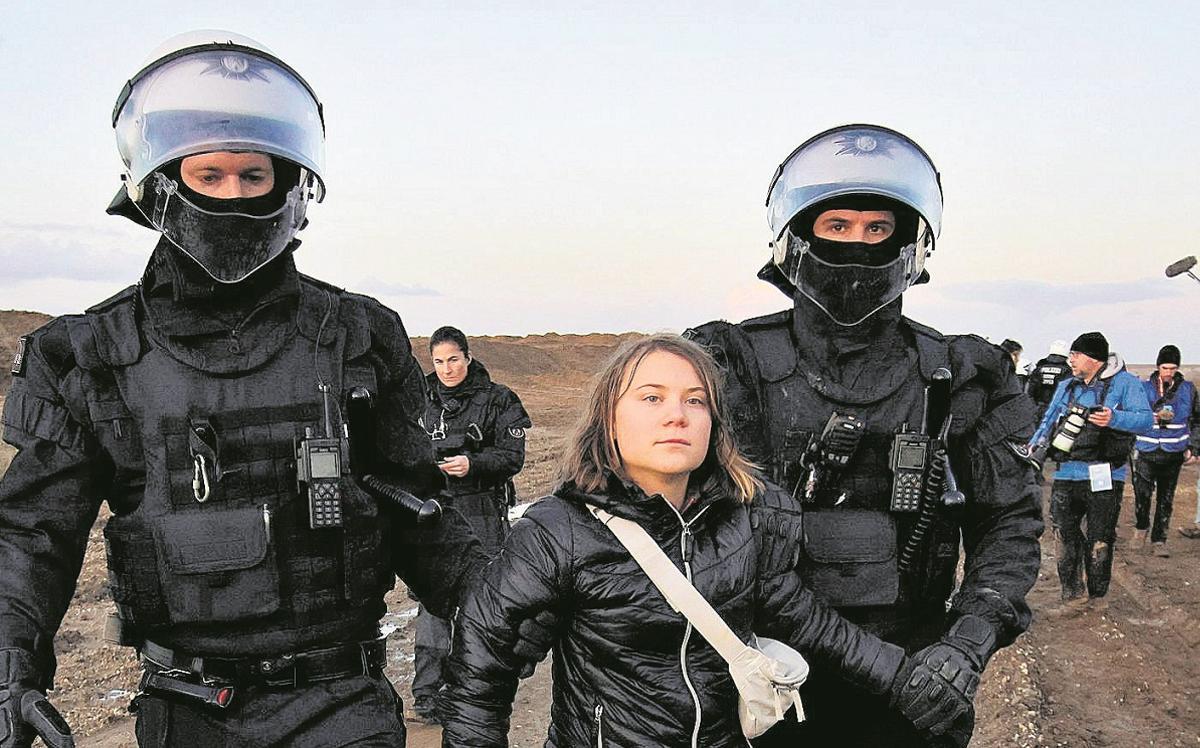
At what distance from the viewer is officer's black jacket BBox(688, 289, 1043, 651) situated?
9.54 feet

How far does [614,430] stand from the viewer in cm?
255

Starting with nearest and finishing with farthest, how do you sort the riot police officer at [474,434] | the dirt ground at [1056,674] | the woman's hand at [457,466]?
the dirt ground at [1056,674]
the woman's hand at [457,466]
the riot police officer at [474,434]

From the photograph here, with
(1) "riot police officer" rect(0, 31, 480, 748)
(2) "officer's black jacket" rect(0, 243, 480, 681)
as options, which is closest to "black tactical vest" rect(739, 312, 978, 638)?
(2) "officer's black jacket" rect(0, 243, 480, 681)

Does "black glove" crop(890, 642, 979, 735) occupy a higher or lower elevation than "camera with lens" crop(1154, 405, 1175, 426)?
lower

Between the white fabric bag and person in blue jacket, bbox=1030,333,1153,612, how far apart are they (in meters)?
6.44

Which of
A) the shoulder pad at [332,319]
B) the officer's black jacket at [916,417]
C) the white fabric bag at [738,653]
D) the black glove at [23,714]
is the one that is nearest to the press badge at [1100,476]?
the officer's black jacket at [916,417]

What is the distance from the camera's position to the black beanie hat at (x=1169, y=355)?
10703 mm

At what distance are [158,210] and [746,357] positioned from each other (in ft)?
5.61

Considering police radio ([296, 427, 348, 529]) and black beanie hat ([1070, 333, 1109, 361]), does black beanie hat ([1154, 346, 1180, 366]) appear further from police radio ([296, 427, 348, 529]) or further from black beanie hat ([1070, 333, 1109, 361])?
police radio ([296, 427, 348, 529])

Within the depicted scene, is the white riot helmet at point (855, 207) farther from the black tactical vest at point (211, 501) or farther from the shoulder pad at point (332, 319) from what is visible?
the black tactical vest at point (211, 501)

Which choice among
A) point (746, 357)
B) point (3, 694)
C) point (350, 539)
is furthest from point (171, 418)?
point (746, 357)

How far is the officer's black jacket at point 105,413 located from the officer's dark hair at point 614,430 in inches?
22.6

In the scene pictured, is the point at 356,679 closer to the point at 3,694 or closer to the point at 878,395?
the point at 3,694

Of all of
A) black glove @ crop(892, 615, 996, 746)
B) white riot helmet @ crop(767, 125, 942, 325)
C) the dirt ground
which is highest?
white riot helmet @ crop(767, 125, 942, 325)
